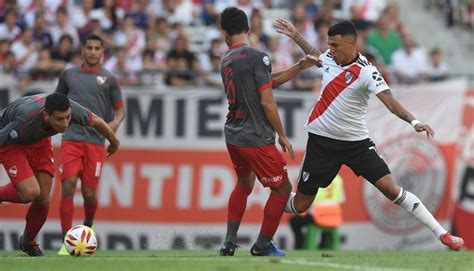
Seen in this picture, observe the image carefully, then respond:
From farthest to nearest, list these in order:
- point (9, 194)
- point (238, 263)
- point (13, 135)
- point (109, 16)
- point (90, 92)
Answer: point (109, 16), point (90, 92), point (9, 194), point (13, 135), point (238, 263)

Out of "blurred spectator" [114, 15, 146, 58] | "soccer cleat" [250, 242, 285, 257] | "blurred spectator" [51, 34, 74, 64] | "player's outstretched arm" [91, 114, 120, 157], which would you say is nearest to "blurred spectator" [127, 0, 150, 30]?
"blurred spectator" [114, 15, 146, 58]

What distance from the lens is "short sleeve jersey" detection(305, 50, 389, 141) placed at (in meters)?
12.5

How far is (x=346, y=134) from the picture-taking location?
1277 cm

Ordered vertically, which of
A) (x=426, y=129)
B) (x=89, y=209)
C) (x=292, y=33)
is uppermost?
(x=292, y=33)

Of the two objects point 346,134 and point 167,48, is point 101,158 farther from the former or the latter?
point 167,48

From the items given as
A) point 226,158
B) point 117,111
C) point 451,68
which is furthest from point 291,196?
point 451,68

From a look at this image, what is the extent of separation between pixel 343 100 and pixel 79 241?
3337 millimetres

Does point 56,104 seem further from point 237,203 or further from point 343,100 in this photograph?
point 343,100

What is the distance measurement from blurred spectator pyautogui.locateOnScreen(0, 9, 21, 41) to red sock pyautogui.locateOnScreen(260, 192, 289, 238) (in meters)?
10.1

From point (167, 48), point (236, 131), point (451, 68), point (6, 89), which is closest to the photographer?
point (236, 131)

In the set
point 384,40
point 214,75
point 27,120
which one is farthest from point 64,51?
point 27,120

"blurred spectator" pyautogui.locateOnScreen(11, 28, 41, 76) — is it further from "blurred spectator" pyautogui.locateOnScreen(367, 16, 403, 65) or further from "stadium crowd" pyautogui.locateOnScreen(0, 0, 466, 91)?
"blurred spectator" pyautogui.locateOnScreen(367, 16, 403, 65)

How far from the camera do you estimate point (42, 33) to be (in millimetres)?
21281

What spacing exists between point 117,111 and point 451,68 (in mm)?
10949
